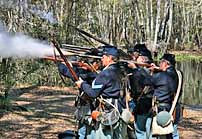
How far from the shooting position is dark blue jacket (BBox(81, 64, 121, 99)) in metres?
6.68

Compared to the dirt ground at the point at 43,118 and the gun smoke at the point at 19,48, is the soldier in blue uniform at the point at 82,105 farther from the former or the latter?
the dirt ground at the point at 43,118

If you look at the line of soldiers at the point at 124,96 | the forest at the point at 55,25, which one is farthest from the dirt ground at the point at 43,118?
the line of soldiers at the point at 124,96

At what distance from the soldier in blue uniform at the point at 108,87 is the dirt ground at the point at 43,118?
2825mm

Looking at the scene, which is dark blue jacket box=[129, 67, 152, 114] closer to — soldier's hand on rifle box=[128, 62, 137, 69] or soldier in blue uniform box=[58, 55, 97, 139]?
soldier's hand on rifle box=[128, 62, 137, 69]

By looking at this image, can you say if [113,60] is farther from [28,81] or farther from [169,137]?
[28,81]

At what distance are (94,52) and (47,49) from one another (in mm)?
697

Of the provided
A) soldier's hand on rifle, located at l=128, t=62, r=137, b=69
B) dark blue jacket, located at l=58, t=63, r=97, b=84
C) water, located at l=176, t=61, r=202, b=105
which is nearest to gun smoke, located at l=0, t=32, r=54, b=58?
dark blue jacket, located at l=58, t=63, r=97, b=84

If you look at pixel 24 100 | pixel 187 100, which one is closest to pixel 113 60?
pixel 24 100

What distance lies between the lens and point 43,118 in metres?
11.8

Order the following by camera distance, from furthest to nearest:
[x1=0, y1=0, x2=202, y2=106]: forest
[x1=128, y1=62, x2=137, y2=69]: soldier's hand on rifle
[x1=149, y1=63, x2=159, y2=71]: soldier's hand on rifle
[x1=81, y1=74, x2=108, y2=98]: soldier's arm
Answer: [x1=0, y1=0, x2=202, y2=106]: forest < [x1=149, y1=63, x2=159, y2=71]: soldier's hand on rifle < [x1=128, y1=62, x2=137, y2=69]: soldier's hand on rifle < [x1=81, y1=74, x2=108, y2=98]: soldier's arm

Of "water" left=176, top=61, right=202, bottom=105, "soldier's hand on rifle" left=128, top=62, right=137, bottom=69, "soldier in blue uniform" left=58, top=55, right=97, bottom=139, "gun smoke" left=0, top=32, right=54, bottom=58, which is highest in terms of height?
"gun smoke" left=0, top=32, right=54, bottom=58

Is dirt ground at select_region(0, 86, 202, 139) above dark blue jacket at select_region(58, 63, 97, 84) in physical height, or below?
below

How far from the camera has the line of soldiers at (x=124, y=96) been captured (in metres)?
6.88

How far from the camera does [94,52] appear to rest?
7.42 meters
